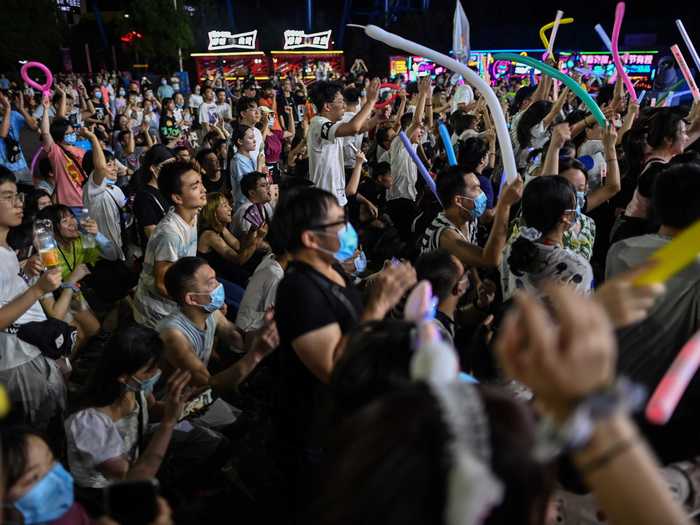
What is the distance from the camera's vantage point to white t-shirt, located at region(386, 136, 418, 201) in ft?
18.7

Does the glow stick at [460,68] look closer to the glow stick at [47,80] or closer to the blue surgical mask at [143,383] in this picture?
the blue surgical mask at [143,383]

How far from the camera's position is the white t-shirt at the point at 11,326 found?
Answer: 2.56 m

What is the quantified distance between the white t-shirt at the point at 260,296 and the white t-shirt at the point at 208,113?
6.65 m

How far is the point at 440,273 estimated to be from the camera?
2.57m

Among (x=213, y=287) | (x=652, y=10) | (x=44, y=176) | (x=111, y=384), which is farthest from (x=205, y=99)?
(x=652, y=10)

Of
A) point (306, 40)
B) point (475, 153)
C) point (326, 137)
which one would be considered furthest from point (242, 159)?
point (306, 40)

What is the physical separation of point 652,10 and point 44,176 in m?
21.7

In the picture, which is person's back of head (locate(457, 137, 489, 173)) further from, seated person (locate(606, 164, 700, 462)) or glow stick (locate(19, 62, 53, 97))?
glow stick (locate(19, 62, 53, 97))

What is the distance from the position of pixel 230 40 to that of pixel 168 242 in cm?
2471

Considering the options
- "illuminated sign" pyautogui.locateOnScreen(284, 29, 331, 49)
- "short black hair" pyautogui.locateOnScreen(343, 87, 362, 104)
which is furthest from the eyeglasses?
"illuminated sign" pyautogui.locateOnScreen(284, 29, 331, 49)

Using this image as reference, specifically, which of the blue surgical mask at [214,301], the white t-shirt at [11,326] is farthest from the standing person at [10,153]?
the blue surgical mask at [214,301]

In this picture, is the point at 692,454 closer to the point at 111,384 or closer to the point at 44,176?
the point at 111,384

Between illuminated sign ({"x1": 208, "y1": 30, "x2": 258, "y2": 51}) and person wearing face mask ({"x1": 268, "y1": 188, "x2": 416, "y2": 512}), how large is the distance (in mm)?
25750

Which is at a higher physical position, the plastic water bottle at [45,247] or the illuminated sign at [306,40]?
the illuminated sign at [306,40]
